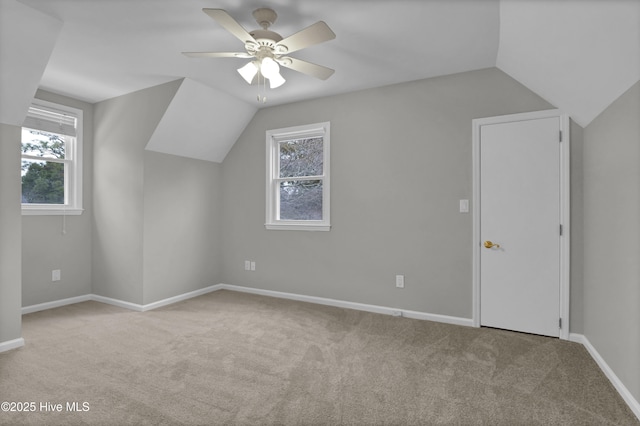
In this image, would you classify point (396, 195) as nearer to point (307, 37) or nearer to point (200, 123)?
point (307, 37)

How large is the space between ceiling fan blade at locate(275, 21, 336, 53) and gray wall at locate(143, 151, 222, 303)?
2.40 metres

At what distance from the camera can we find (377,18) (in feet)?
7.77

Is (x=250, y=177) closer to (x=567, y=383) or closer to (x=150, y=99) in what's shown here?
(x=150, y=99)

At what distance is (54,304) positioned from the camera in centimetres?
392

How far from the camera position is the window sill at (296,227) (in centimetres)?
407

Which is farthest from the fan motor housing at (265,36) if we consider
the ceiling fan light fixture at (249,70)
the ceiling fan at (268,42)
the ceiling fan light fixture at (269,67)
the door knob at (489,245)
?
the door knob at (489,245)

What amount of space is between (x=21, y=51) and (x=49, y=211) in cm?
207

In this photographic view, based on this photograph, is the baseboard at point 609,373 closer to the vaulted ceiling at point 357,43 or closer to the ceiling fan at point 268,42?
the vaulted ceiling at point 357,43

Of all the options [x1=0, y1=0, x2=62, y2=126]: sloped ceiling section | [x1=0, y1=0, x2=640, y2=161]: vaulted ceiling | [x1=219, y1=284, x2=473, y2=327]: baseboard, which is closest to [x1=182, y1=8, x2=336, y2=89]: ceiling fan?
[x1=0, y1=0, x2=640, y2=161]: vaulted ceiling

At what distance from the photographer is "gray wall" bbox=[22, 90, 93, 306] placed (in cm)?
373

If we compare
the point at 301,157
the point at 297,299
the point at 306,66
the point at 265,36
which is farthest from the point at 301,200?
the point at 265,36

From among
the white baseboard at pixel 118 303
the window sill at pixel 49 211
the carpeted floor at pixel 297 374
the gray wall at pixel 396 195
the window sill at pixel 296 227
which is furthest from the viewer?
the window sill at pixel 296 227

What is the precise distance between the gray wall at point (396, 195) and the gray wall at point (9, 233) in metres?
2.47

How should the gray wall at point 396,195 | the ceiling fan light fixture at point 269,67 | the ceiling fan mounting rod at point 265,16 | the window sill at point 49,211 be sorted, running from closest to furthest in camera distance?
the ceiling fan mounting rod at point 265,16
the ceiling fan light fixture at point 269,67
the gray wall at point 396,195
the window sill at point 49,211
